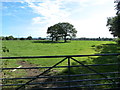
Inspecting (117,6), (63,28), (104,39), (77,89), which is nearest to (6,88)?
(77,89)

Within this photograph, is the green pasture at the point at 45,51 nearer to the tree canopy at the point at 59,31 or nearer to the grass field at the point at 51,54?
the grass field at the point at 51,54

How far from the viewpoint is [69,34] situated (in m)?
51.7

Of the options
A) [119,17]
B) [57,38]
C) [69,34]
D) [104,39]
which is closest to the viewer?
[119,17]

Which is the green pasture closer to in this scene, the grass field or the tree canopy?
the grass field

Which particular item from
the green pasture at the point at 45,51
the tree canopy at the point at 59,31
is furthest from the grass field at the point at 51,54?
the tree canopy at the point at 59,31

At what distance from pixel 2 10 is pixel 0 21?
44 cm

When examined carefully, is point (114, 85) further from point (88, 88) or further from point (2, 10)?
point (2, 10)

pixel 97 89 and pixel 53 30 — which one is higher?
pixel 53 30

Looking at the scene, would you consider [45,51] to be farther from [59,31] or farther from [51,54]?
[59,31]

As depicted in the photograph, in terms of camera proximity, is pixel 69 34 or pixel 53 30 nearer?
pixel 53 30

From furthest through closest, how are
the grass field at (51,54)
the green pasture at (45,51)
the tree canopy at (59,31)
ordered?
the tree canopy at (59,31) → the green pasture at (45,51) → the grass field at (51,54)

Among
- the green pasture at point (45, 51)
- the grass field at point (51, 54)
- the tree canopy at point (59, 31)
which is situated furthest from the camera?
the tree canopy at point (59, 31)

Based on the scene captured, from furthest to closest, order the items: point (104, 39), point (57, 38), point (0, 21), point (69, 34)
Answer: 1. point (104, 39)
2. point (69, 34)
3. point (57, 38)
4. point (0, 21)

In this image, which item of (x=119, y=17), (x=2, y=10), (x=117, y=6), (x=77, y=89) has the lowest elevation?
(x=77, y=89)
